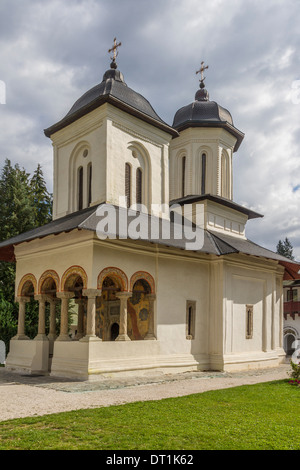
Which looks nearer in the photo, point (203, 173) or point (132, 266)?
point (132, 266)

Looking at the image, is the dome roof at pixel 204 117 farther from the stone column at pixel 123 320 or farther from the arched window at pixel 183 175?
the stone column at pixel 123 320

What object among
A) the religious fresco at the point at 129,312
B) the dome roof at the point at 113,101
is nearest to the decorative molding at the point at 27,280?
the religious fresco at the point at 129,312

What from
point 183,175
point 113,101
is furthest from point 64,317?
point 183,175

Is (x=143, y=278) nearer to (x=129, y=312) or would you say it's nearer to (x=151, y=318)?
(x=151, y=318)

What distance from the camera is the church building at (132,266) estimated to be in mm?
12273

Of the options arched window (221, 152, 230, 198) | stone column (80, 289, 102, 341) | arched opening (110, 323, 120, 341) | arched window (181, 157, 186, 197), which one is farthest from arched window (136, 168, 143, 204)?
arched window (221, 152, 230, 198)

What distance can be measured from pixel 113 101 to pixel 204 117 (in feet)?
19.9

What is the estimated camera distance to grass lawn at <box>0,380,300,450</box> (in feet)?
17.5

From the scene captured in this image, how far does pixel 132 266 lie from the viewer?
13.0 m

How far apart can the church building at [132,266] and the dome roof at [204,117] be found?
2512mm

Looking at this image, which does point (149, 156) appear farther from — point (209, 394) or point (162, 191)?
point (209, 394)

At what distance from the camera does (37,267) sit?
46.5 feet
